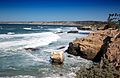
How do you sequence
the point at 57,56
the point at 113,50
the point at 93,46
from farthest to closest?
the point at 93,46
the point at 57,56
the point at 113,50

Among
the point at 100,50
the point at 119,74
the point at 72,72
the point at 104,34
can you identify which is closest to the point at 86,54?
the point at 100,50

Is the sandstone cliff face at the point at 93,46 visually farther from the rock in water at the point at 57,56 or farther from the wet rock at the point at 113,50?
the rock in water at the point at 57,56

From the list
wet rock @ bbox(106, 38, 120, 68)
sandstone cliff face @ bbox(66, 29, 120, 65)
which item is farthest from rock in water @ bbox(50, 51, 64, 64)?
wet rock @ bbox(106, 38, 120, 68)

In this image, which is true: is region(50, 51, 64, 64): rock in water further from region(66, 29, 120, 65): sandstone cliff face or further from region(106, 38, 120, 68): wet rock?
region(106, 38, 120, 68): wet rock

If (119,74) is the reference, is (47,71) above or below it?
below

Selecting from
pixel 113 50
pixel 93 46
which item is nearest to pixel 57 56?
pixel 93 46

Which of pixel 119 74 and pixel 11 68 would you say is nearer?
pixel 119 74

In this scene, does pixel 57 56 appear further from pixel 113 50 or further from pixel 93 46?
pixel 113 50

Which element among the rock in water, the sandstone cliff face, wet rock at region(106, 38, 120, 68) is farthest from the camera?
the sandstone cliff face

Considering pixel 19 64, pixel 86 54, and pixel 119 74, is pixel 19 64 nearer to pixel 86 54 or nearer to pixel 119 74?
pixel 86 54

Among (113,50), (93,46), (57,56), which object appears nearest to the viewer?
(113,50)

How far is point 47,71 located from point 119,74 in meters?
11.4

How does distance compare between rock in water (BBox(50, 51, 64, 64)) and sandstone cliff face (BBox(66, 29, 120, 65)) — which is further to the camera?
sandstone cliff face (BBox(66, 29, 120, 65))

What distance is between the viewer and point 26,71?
71.2 ft
